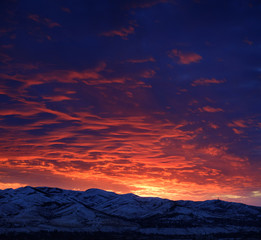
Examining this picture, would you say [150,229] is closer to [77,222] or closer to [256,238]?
[77,222]

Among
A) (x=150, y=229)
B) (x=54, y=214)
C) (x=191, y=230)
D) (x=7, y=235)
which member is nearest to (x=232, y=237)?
(x=191, y=230)

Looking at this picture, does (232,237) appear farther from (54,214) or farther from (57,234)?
(54,214)

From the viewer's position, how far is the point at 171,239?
430 feet

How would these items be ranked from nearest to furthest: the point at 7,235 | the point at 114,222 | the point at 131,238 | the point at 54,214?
1. the point at 7,235
2. the point at 131,238
3. the point at 114,222
4. the point at 54,214

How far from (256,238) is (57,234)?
275 feet

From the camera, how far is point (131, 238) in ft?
415

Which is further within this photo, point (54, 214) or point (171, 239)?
point (54, 214)

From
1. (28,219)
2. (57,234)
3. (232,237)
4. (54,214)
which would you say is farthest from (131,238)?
(54,214)

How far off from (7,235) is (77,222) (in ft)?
176

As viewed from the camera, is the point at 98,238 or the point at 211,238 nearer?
the point at 98,238

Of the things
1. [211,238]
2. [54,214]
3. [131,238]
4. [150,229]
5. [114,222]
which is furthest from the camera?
[54,214]

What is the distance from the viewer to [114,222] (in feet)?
570

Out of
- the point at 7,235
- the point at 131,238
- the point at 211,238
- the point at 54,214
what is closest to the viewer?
the point at 7,235

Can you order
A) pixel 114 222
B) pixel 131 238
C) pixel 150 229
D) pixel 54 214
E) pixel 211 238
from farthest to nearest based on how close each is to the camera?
pixel 54 214, pixel 114 222, pixel 150 229, pixel 211 238, pixel 131 238
